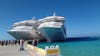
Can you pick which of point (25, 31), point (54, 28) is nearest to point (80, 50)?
point (54, 28)

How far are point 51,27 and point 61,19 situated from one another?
1043 cm

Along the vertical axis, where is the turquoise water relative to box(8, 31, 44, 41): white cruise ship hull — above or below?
below

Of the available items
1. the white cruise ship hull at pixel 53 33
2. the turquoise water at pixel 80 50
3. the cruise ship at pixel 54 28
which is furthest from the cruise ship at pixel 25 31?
the turquoise water at pixel 80 50

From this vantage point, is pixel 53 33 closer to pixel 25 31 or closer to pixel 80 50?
pixel 25 31

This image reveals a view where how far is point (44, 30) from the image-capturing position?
82438 millimetres

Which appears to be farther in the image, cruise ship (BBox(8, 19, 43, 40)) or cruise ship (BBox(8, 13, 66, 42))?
cruise ship (BBox(8, 19, 43, 40))

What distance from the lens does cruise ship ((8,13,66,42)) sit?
80.2 metres

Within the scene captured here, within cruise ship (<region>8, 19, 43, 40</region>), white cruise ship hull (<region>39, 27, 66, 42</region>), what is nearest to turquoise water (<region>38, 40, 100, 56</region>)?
white cruise ship hull (<region>39, 27, 66, 42</region>)

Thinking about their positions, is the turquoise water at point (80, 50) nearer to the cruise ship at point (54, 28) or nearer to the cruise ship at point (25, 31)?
the cruise ship at point (54, 28)

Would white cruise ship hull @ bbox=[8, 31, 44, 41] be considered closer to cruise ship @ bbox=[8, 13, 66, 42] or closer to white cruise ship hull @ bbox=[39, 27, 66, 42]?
cruise ship @ bbox=[8, 13, 66, 42]

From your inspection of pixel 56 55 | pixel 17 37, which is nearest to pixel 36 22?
pixel 17 37

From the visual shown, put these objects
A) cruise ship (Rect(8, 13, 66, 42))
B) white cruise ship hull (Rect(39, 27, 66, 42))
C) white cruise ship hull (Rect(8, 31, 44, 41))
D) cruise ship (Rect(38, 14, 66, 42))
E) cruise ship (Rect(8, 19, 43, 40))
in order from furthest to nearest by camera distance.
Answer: cruise ship (Rect(8, 19, 43, 40)) → white cruise ship hull (Rect(8, 31, 44, 41)) → cruise ship (Rect(8, 13, 66, 42)) → white cruise ship hull (Rect(39, 27, 66, 42)) → cruise ship (Rect(38, 14, 66, 42))

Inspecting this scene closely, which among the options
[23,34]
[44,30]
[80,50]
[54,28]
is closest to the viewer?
[80,50]

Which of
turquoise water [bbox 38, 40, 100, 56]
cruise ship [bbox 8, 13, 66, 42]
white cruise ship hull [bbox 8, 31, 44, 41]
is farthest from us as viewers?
white cruise ship hull [bbox 8, 31, 44, 41]
